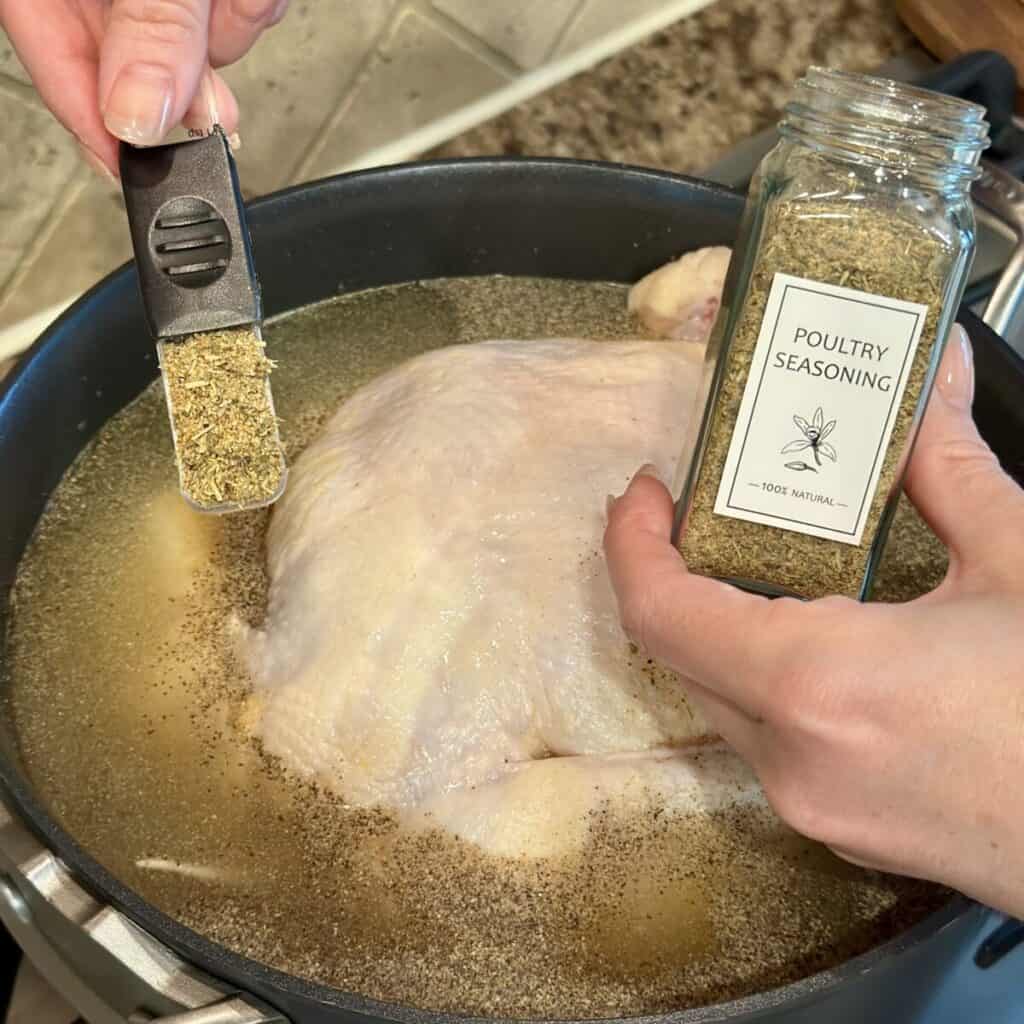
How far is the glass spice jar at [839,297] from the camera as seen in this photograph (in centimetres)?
61

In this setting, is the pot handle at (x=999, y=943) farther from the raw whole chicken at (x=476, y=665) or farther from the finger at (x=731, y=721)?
the finger at (x=731, y=721)

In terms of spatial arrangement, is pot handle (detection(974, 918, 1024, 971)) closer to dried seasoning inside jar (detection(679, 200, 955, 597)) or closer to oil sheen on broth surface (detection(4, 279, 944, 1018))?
oil sheen on broth surface (detection(4, 279, 944, 1018))

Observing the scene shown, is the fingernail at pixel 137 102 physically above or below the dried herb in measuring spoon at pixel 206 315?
above

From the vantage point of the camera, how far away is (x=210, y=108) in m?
0.80

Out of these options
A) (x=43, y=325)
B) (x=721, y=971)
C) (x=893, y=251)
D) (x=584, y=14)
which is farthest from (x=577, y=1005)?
(x=584, y=14)

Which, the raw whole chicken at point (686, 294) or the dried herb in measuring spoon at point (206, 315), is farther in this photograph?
the raw whole chicken at point (686, 294)

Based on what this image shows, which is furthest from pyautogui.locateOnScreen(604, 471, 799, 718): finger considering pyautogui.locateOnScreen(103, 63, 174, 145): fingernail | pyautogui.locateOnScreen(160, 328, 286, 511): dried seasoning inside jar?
pyautogui.locateOnScreen(103, 63, 174, 145): fingernail

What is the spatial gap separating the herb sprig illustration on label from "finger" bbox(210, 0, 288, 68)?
48 centimetres

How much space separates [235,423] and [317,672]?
0.19 metres

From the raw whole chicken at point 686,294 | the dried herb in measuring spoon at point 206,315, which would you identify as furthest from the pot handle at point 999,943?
the dried herb in measuring spoon at point 206,315

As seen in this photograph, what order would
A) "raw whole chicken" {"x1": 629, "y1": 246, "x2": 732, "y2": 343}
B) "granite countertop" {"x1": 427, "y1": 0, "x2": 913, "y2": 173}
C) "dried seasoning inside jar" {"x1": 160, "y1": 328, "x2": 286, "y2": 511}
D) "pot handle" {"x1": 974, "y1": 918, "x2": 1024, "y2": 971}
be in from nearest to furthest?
"dried seasoning inside jar" {"x1": 160, "y1": 328, "x2": 286, "y2": 511} → "pot handle" {"x1": 974, "y1": 918, "x2": 1024, "y2": 971} → "raw whole chicken" {"x1": 629, "y1": 246, "x2": 732, "y2": 343} → "granite countertop" {"x1": 427, "y1": 0, "x2": 913, "y2": 173}

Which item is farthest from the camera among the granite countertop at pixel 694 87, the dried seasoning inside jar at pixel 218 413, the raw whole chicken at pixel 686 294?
the granite countertop at pixel 694 87

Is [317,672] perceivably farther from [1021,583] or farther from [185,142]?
[1021,583]

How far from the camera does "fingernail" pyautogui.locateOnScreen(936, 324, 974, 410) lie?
691 mm
